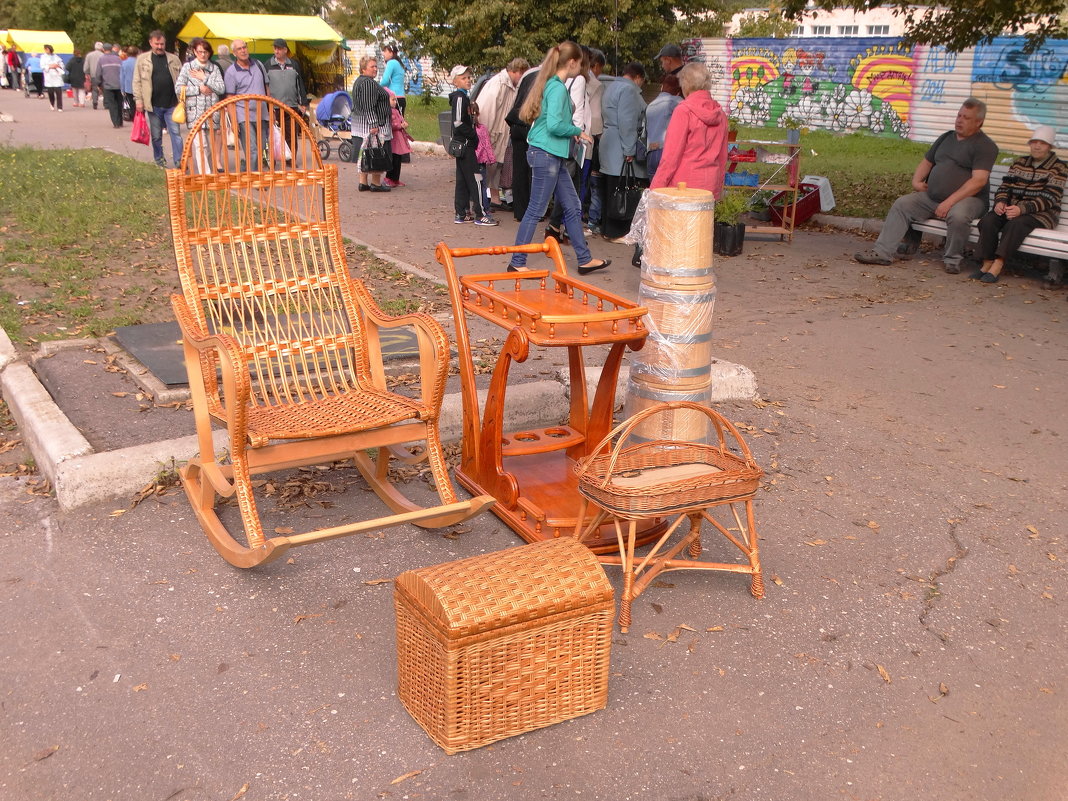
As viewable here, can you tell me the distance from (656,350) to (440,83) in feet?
98.8

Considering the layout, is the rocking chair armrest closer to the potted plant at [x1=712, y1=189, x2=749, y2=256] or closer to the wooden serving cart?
the wooden serving cart

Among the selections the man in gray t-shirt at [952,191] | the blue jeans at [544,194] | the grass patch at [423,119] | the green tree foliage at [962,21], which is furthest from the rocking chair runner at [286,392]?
the grass patch at [423,119]

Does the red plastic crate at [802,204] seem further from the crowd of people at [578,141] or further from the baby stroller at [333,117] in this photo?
the baby stroller at [333,117]

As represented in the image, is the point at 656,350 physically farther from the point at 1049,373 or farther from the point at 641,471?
the point at 1049,373

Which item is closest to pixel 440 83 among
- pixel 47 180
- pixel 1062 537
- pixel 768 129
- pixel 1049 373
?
pixel 768 129

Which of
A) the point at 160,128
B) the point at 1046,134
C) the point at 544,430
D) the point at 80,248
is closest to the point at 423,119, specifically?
the point at 160,128

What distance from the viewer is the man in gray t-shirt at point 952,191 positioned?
31.2 feet

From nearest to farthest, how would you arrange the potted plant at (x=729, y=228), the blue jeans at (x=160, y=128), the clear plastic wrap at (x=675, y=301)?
the clear plastic wrap at (x=675, y=301) → the potted plant at (x=729, y=228) → the blue jeans at (x=160, y=128)

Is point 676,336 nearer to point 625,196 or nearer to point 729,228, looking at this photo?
point 729,228

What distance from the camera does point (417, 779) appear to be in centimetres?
287

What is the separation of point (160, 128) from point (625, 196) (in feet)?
26.3

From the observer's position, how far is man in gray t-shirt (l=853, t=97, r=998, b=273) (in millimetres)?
9523

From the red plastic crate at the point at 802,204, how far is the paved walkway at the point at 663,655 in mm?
6216

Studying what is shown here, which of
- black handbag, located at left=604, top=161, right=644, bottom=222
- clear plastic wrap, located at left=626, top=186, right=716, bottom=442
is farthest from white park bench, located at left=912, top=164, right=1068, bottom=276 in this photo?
clear plastic wrap, located at left=626, top=186, right=716, bottom=442
